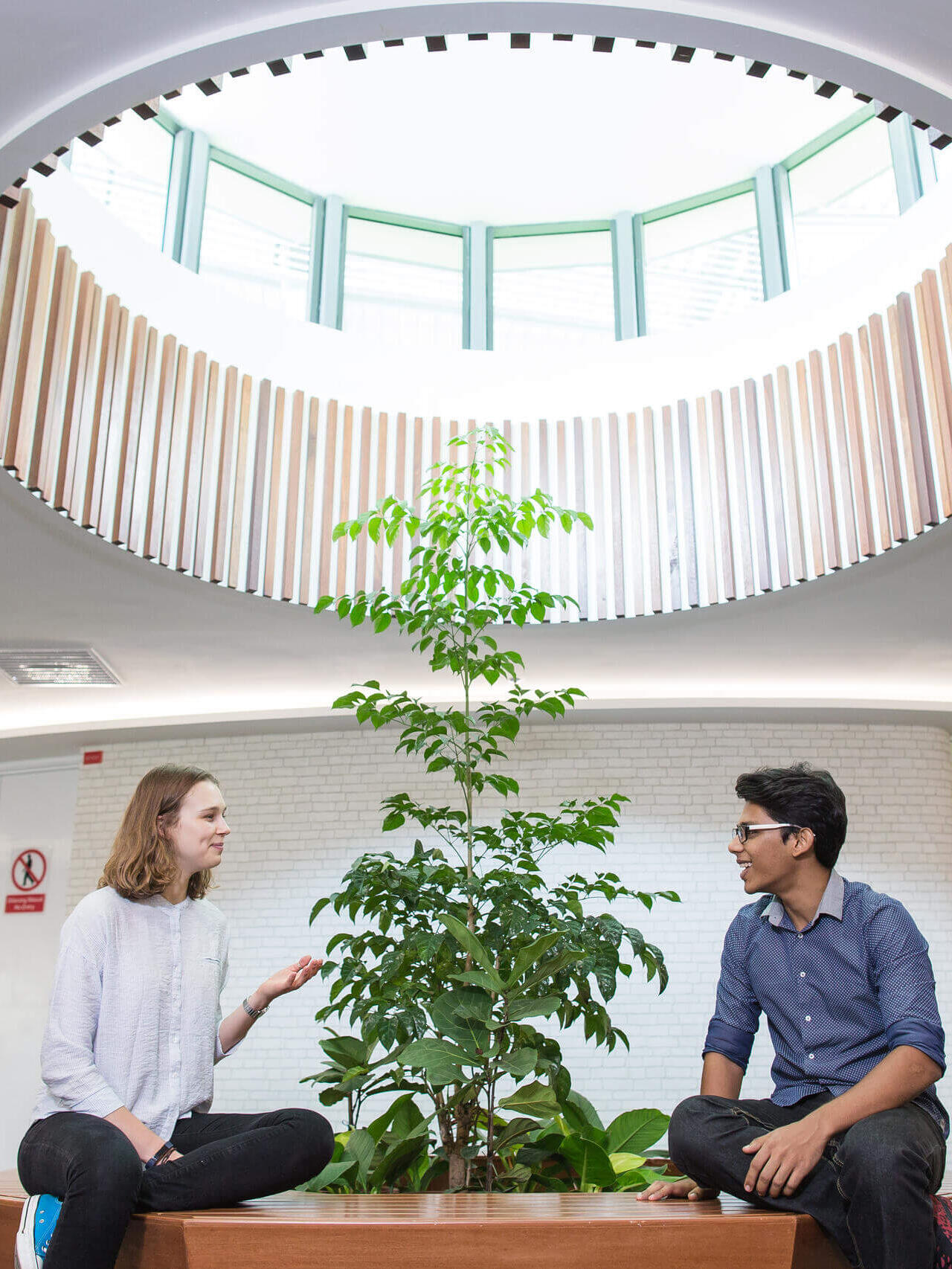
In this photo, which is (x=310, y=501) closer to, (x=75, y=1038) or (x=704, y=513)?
(x=704, y=513)

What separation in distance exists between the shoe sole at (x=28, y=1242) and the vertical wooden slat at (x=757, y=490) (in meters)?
4.46

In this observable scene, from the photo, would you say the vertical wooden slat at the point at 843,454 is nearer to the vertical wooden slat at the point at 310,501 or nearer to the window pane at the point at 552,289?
the window pane at the point at 552,289

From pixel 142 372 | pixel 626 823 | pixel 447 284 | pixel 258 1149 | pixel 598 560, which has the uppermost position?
pixel 447 284

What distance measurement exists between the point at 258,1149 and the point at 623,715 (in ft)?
17.8

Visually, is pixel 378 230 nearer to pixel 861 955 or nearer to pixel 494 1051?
pixel 494 1051

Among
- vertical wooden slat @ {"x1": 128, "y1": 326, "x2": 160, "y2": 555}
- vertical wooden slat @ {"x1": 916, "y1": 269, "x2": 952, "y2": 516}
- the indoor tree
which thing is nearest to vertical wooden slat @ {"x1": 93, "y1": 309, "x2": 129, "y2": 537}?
vertical wooden slat @ {"x1": 128, "y1": 326, "x2": 160, "y2": 555}

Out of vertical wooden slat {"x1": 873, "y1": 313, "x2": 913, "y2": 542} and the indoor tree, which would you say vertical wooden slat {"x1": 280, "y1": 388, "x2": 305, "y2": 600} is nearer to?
the indoor tree

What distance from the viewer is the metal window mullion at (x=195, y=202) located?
7246mm

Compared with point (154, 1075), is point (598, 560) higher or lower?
higher

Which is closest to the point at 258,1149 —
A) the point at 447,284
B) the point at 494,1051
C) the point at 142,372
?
the point at 494,1051

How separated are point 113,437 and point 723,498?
3175 millimetres

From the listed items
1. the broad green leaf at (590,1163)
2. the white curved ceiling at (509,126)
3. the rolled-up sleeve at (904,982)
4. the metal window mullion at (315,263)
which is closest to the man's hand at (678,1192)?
the rolled-up sleeve at (904,982)

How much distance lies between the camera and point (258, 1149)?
2293 mm

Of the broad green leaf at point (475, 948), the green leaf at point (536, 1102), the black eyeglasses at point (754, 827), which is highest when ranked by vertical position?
the black eyeglasses at point (754, 827)
